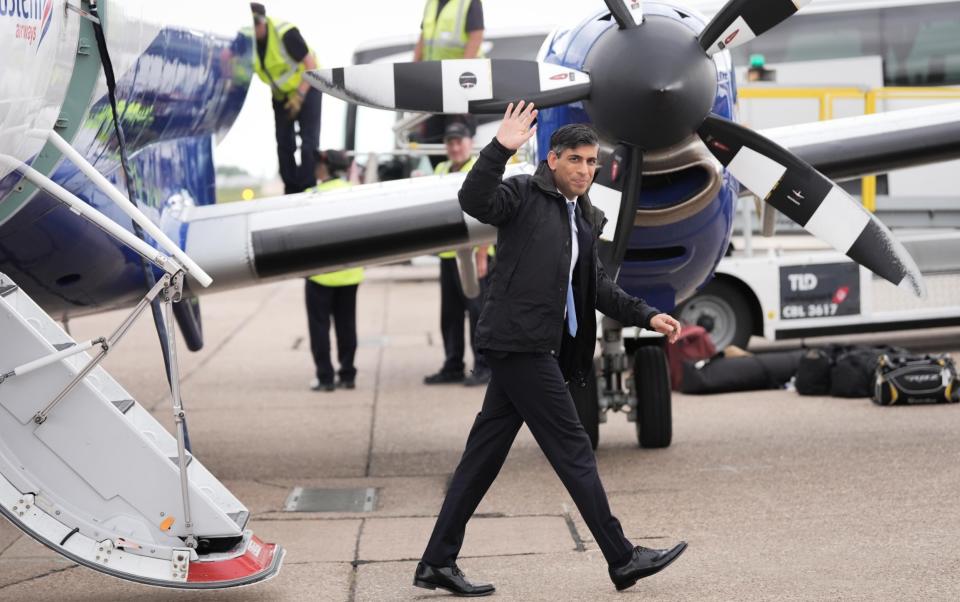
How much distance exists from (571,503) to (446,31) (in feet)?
16.4

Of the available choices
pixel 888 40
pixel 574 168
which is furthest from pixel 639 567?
pixel 888 40

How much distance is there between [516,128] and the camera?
486cm

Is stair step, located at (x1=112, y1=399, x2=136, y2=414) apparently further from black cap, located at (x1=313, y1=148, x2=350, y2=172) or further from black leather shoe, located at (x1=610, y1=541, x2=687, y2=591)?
black cap, located at (x1=313, y1=148, x2=350, y2=172)

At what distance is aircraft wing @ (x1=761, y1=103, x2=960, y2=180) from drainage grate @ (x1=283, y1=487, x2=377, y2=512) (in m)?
3.13

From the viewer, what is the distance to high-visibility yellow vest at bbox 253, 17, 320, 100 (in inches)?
395

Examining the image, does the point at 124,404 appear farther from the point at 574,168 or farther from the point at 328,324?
the point at 328,324

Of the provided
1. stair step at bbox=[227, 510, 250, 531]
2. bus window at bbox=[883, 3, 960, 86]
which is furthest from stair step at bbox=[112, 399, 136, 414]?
bus window at bbox=[883, 3, 960, 86]

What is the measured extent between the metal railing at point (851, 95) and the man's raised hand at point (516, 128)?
32.8 ft

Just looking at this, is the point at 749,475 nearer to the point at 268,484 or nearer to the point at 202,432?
the point at 268,484

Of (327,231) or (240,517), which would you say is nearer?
(240,517)

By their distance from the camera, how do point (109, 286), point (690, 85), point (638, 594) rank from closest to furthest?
point (638, 594) < point (690, 85) < point (109, 286)

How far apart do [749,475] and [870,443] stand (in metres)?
1.19

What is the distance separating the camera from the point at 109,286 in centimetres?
729

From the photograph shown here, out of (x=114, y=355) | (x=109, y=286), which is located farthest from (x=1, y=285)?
(x=114, y=355)
